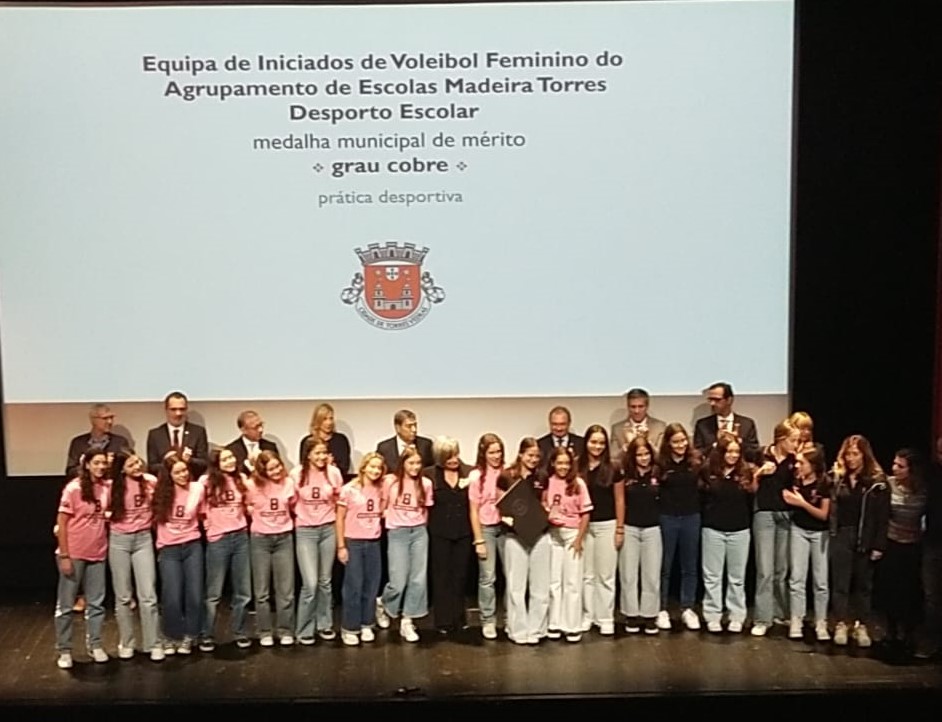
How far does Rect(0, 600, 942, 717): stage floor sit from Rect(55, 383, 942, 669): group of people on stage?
0.10 m

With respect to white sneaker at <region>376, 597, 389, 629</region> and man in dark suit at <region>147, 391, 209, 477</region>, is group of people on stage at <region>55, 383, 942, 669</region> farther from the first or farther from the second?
man in dark suit at <region>147, 391, 209, 477</region>

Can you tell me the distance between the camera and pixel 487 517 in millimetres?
6078

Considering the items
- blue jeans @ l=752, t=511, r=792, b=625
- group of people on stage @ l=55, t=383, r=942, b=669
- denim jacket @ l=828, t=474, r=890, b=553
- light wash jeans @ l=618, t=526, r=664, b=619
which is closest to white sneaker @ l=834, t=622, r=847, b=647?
group of people on stage @ l=55, t=383, r=942, b=669

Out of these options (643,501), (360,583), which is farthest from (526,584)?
(360,583)

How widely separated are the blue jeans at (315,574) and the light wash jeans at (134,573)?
2.29ft

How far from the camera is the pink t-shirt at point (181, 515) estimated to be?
581cm

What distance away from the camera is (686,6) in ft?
21.3

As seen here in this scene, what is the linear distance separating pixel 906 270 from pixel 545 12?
2.42 meters

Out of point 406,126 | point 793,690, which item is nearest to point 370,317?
point 406,126

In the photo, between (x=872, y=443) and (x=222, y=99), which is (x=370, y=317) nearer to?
(x=222, y=99)

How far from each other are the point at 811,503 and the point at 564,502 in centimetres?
118

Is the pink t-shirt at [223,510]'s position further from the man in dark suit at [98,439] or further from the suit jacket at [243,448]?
the man in dark suit at [98,439]

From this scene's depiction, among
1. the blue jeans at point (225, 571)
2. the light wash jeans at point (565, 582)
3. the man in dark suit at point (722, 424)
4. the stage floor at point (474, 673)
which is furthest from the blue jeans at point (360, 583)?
the man in dark suit at point (722, 424)

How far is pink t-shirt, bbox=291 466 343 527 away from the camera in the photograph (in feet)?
19.4
